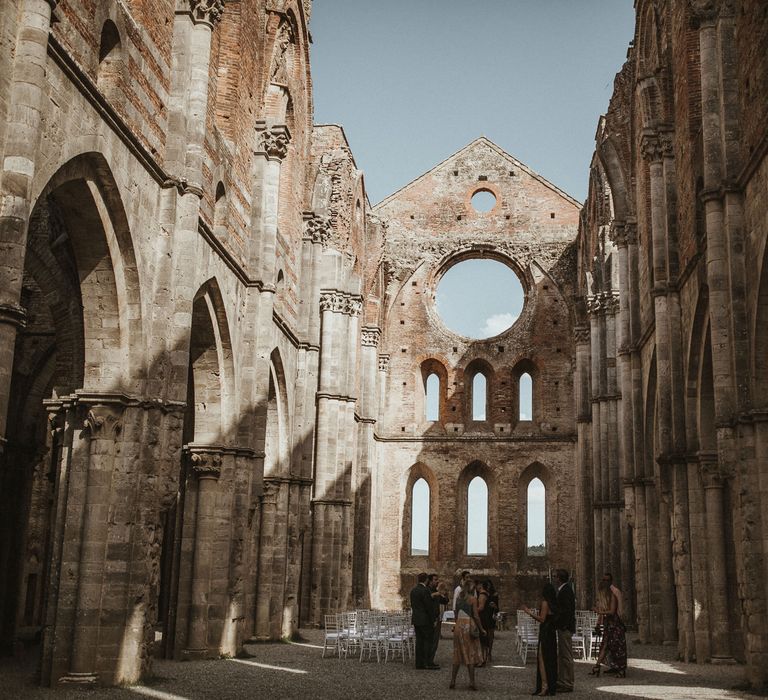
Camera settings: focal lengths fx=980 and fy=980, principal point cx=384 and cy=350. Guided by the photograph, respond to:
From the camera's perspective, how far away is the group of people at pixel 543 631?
1049 centimetres

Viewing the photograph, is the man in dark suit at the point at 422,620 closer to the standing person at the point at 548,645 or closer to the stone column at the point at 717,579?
the standing person at the point at 548,645

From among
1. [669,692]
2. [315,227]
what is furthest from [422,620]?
[315,227]

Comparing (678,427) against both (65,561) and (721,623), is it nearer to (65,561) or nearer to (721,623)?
(721,623)

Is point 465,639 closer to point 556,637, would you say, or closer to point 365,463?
point 556,637

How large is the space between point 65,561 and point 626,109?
1783 centimetres

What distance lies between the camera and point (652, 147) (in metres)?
18.5

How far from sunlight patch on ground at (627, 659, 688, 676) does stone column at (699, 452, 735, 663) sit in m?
0.69

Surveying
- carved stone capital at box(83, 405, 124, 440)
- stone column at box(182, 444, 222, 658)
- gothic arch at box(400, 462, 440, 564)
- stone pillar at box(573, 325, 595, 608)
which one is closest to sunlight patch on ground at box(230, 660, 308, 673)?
stone column at box(182, 444, 222, 658)

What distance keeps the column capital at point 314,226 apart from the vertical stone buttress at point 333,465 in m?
2.55

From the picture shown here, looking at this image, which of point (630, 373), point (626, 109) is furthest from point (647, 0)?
point (630, 373)

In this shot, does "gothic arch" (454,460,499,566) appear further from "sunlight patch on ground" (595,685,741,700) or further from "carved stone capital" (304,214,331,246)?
"sunlight patch on ground" (595,685,741,700)

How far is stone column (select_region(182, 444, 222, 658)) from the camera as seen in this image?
14.1 m

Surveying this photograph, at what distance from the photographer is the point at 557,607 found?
10.5 meters

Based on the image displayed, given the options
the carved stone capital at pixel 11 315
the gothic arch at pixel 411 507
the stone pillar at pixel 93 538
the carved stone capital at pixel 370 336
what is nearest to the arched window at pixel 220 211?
the stone pillar at pixel 93 538
